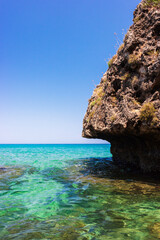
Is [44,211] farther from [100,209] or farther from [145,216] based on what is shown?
[145,216]

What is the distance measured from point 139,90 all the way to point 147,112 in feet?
4.96

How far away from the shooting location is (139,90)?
882 cm

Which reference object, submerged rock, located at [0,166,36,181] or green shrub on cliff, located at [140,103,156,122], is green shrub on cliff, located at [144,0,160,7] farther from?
submerged rock, located at [0,166,36,181]

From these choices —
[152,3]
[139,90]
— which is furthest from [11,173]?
[152,3]

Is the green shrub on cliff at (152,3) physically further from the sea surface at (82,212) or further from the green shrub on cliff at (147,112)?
the sea surface at (82,212)

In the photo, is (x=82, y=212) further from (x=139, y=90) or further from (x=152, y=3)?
(x=152, y=3)

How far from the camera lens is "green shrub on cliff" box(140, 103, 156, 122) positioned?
7694 millimetres

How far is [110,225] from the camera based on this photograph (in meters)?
4.46

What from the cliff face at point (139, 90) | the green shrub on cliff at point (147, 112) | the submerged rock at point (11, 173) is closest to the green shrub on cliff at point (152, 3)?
the cliff face at point (139, 90)

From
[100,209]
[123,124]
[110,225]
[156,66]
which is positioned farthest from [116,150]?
[110,225]

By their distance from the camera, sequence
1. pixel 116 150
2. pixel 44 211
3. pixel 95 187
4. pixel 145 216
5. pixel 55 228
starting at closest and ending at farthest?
pixel 55 228 → pixel 145 216 → pixel 44 211 → pixel 95 187 → pixel 116 150

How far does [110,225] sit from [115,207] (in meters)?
1.23

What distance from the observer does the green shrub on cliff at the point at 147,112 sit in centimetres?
769

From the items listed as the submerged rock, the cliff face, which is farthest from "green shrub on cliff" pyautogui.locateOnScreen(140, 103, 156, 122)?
the submerged rock
